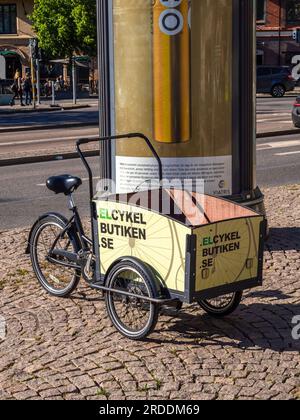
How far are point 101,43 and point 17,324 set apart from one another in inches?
142

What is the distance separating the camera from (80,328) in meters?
6.07

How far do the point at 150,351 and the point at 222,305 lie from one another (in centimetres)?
93

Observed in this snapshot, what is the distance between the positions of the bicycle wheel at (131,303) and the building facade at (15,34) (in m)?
56.1

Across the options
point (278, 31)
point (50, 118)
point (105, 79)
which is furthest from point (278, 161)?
point (278, 31)

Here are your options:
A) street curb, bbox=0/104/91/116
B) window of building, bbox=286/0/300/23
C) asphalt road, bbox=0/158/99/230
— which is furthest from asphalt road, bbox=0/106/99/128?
window of building, bbox=286/0/300/23

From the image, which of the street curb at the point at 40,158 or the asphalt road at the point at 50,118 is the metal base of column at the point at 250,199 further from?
the asphalt road at the point at 50,118

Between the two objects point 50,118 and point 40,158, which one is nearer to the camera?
point 40,158

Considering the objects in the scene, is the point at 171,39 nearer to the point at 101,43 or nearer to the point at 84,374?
the point at 101,43

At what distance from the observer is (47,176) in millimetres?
15539

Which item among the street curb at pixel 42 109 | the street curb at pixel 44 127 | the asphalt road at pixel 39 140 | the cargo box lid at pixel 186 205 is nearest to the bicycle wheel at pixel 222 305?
the cargo box lid at pixel 186 205

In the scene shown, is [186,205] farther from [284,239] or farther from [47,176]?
[47,176]

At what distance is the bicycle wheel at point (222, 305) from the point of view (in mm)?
6156

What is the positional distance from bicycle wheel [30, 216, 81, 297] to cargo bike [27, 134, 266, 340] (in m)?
0.13

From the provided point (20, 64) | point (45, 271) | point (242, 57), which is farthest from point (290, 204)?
point (20, 64)
